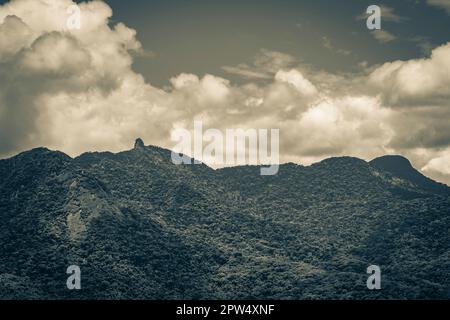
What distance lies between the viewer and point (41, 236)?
6594 inches

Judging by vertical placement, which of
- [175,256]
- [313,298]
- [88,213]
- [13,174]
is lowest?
[313,298]

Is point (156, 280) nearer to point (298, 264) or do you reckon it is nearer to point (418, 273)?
point (298, 264)

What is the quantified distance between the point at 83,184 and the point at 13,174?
26.0 metres

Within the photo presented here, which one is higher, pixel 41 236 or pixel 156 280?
pixel 41 236

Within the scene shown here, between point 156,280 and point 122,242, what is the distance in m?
17.8

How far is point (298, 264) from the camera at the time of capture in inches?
7416

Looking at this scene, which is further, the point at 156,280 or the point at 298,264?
the point at 298,264
